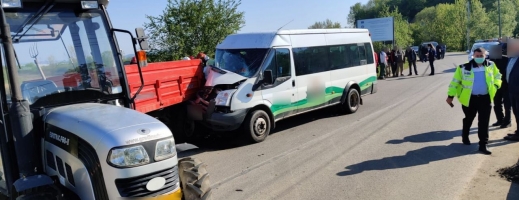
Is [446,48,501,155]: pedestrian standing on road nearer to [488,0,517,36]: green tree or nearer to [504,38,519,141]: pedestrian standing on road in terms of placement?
[504,38,519,141]: pedestrian standing on road

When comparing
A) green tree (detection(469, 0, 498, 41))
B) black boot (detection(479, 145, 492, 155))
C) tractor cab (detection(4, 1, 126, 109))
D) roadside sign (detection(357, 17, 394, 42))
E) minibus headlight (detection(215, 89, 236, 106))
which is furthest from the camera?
green tree (detection(469, 0, 498, 41))

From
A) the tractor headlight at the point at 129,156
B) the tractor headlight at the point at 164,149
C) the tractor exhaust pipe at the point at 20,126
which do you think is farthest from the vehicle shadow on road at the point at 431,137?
the tractor exhaust pipe at the point at 20,126

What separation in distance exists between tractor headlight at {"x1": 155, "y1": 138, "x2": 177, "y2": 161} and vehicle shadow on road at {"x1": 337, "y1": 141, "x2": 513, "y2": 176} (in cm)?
368

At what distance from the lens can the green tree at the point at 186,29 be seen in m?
19.1

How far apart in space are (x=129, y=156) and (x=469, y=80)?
6.20 metres

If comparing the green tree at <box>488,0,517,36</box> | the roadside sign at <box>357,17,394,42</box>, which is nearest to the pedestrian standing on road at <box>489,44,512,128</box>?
the roadside sign at <box>357,17,394,42</box>

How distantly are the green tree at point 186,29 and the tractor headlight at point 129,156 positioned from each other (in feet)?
52.7

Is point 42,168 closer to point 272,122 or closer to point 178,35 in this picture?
point 272,122

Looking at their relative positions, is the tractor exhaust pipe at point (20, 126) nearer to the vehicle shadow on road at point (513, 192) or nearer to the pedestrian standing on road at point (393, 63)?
the vehicle shadow on road at point (513, 192)

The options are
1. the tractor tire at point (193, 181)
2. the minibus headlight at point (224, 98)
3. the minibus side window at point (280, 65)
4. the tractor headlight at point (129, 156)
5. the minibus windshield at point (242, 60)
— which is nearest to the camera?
the tractor headlight at point (129, 156)

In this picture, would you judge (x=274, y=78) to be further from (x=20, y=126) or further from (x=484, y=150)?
(x=20, y=126)

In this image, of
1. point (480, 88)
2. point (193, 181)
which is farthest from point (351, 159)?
Answer: point (193, 181)

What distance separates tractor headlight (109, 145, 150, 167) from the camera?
10.3ft

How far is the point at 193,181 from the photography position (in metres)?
3.91
